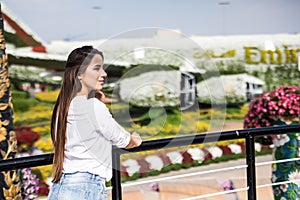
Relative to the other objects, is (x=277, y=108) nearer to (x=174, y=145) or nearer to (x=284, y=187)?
(x=284, y=187)

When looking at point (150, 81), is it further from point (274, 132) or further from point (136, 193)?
point (136, 193)

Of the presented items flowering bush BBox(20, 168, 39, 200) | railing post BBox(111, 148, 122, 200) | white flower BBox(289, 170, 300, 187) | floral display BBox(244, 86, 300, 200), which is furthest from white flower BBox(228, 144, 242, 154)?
railing post BBox(111, 148, 122, 200)

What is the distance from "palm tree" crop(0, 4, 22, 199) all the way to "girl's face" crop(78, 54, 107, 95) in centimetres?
94

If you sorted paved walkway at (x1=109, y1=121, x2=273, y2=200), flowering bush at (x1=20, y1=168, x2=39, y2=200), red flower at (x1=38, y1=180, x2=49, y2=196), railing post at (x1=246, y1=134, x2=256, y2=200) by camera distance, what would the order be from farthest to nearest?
red flower at (x1=38, y1=180, x2=49, y2=196) < paved walkway at (x1=109, y1=121, x2=273, y2=200) < flowering bush at (x1=20, y1=168, x2=39, y2=200) < railing post at (x1=246, y1=134, x2=256, y2=200)

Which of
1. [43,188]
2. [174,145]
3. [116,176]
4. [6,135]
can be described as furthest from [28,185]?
[43,188]

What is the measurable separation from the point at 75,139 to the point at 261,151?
7.12 m

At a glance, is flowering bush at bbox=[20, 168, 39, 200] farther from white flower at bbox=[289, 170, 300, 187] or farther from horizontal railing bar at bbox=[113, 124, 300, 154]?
white flower at bbox=[289, 170, 300, 187]

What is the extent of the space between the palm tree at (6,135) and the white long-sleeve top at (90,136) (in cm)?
86

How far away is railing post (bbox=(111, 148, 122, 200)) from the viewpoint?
A: 1.86 metres

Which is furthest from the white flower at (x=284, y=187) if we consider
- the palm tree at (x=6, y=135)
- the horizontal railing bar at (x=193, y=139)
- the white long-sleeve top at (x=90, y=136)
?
the white long-sleeve top at (x=90, y=136)

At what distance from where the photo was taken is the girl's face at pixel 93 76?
1715 millimetres

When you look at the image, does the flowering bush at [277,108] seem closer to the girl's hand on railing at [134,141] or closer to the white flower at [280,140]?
the white flower at [280,140]

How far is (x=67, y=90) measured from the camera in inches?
67.9

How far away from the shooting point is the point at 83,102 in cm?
170
